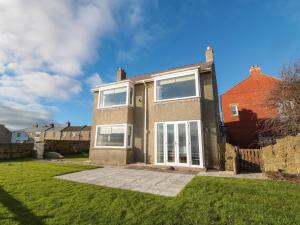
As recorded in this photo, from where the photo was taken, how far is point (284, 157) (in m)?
8.33

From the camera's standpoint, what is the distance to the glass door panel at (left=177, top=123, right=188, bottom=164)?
38.7 ft

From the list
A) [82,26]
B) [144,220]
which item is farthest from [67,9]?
[144,220]

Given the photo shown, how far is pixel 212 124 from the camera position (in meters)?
11.9

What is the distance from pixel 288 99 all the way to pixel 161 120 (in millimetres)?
8174

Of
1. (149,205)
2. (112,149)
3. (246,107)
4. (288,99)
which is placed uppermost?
(246,107)

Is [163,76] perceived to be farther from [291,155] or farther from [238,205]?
[238,205]

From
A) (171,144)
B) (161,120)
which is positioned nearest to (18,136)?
(161,120)

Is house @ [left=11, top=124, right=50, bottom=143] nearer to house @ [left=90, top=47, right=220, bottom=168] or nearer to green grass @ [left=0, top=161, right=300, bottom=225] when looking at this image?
house @ [left=90, top=47, right=220, bottom=168]

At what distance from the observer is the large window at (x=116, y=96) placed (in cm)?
1520

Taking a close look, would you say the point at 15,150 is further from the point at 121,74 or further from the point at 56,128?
the point at 56,128

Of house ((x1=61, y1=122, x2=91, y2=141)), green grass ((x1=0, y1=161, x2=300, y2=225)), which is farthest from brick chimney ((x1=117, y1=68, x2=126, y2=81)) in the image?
house ((x1=61, y1=122, x2=91, y2=141))

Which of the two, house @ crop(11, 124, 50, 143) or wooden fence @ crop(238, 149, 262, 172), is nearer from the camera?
wooden fence @ crop(238, 149, 262, 172)

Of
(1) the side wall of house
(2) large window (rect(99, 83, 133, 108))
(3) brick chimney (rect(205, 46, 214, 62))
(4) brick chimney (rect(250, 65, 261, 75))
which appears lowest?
(1) the side wall of house

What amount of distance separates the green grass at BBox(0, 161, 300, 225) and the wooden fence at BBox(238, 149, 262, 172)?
11.5 ft
